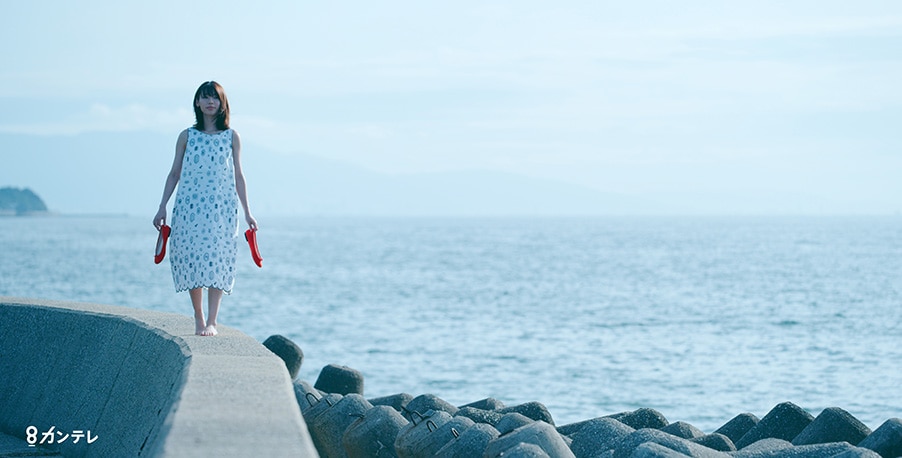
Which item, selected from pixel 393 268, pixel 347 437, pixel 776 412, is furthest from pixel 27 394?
pixel 393 268

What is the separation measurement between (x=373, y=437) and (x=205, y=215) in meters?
1.77

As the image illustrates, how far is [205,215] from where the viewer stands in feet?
21.3

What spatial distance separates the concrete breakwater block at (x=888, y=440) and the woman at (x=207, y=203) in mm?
3869

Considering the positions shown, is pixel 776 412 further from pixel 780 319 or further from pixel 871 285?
pixel 871 285

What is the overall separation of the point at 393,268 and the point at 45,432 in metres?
60.1

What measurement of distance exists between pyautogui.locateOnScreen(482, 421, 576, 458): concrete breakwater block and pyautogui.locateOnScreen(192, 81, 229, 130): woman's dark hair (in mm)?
2351

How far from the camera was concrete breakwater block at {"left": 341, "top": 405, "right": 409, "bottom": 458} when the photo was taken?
7223 millimetres

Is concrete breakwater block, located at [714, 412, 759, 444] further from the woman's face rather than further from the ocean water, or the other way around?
the woman's face

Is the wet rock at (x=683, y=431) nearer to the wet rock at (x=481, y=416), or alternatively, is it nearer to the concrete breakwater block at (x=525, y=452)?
the wet rock at (x=481, y=416)

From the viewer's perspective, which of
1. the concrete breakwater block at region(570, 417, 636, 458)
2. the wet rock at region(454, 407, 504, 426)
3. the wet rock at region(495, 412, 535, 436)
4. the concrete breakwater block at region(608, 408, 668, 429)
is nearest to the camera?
the concrete breakwater block at region(570, 417, 636, 458)

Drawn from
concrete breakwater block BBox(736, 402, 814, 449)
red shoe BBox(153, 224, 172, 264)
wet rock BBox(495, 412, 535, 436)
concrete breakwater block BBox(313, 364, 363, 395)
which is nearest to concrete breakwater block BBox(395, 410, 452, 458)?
wet rock BBox(495, 412, 535, 436)

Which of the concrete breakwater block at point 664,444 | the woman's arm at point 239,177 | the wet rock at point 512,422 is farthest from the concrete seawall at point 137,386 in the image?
the concrete breakwater block at point 664,444

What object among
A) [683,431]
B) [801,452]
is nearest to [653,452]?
[801,452]

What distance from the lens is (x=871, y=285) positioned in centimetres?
5528
